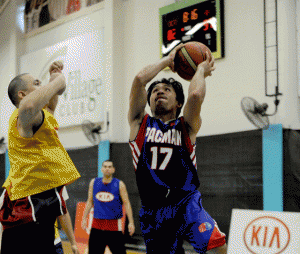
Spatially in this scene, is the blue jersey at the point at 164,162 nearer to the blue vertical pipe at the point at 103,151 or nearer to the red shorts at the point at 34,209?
the red shorts at the point at 34,209

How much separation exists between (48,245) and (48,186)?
0.35 m

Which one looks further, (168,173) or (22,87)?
(168,173)

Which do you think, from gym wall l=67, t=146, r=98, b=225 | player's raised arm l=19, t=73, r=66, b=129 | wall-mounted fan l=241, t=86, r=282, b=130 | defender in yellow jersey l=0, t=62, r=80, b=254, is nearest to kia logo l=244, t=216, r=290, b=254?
defender in yellow jersey l=0, t=62, r=80, b=254

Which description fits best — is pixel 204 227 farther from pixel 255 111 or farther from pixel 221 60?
pixel 221 60

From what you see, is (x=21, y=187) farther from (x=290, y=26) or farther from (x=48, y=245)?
(x=290, y=26)

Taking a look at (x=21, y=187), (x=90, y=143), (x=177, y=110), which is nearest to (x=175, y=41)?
(x=90, y=143)

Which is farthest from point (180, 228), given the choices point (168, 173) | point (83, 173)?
point (83, 173)

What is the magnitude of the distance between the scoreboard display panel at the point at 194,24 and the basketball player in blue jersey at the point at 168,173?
4429 mm

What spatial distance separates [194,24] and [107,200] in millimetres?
3693

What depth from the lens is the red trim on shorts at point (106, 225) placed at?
5.57m

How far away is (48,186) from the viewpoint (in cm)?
248

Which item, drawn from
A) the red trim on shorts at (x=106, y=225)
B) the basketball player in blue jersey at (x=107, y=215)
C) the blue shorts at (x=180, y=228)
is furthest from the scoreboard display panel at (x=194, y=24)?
the blue shorts at (x=180, y=228)

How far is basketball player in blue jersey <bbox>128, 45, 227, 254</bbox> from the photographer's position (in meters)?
2.89

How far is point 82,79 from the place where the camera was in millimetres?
10062
